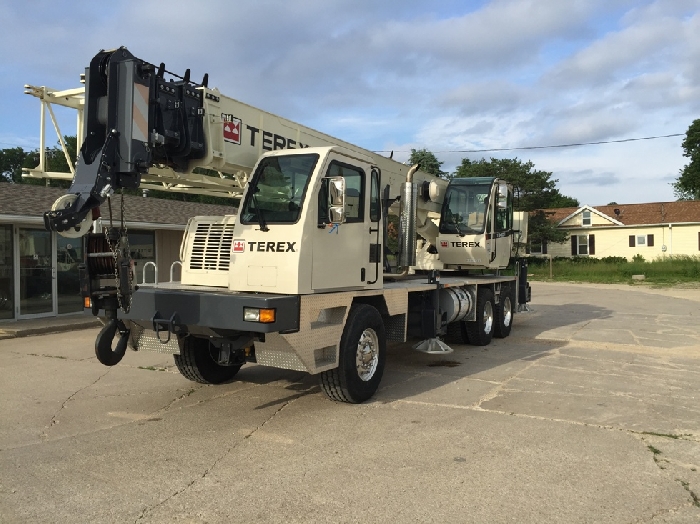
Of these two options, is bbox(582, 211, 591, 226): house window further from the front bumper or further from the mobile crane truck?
the front bumper

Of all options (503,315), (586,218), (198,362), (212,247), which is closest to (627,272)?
(586,218)

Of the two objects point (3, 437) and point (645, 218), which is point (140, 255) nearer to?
point (3, 437)

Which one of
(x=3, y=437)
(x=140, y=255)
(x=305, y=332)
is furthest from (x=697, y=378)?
(x=140, y=255)

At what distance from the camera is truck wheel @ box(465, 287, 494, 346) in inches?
435

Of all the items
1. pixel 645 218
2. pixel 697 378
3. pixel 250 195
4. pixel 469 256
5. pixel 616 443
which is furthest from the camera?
pixel 645 218

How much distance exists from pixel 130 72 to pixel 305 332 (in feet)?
9.99

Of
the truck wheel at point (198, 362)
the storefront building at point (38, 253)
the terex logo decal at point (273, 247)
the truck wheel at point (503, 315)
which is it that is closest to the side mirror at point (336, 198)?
the terex logo decal at point (273, 247)

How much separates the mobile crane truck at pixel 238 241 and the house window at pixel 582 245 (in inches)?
1642

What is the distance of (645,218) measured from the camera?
44.4 metres

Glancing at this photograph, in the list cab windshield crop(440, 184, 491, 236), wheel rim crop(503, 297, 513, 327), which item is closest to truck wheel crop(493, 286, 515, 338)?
wheel rim crop(503, 297, 513, 327)

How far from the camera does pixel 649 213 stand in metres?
45.0

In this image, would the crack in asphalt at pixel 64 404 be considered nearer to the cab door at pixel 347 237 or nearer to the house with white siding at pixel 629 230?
the cab door at pixel 347 237

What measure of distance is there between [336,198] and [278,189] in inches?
28.4

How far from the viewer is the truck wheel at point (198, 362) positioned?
7.30 metres
